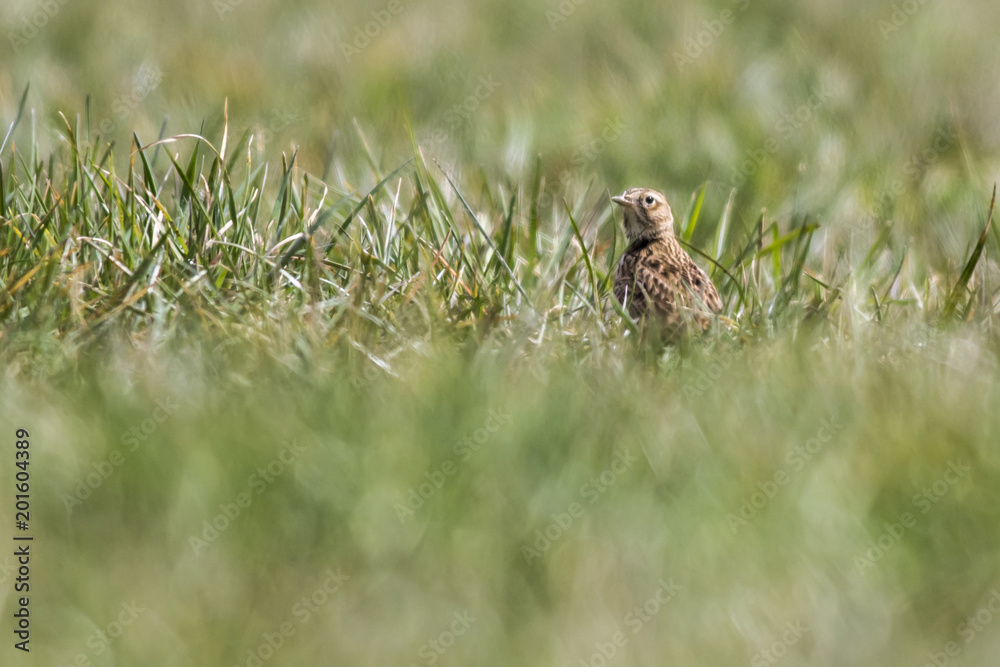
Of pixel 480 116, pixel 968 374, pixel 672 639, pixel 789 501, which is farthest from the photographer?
pixel 480 116

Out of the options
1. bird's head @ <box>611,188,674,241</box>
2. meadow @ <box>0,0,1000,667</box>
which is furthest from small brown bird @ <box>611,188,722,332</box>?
meadow @ <box>0,0,1000,667</box>

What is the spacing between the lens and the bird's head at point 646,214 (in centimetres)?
438

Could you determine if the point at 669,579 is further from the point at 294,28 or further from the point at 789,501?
the point at 294,28

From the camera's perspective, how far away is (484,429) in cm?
261

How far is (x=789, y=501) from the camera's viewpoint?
2.43 m

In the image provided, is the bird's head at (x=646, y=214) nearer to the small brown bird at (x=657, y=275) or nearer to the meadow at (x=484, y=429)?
the small brown bird at (x=657, y=275)

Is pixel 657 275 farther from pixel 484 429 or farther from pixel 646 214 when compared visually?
pixel 484 429

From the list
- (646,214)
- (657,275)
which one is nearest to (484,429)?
(657,275)

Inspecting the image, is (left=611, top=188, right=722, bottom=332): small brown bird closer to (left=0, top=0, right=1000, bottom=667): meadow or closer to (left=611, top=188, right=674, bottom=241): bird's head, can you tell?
(left=611, top=188, right=674, bottom=241): bird's head

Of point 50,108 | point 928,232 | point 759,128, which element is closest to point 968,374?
point 928,232

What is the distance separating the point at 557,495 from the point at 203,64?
4722mm

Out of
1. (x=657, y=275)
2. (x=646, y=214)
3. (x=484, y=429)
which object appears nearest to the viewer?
(x=484, y=429)

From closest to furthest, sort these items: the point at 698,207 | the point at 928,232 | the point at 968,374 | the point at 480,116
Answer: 1. the point at 968,374
2. the point at 698,207
3. the point at 928,232
4. the point at 480,116

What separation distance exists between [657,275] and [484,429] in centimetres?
151
